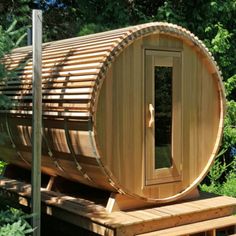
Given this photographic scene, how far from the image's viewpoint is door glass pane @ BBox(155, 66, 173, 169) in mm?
5609

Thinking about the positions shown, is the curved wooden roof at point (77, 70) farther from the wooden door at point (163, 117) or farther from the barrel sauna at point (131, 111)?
the wooden door at point (163, 117)

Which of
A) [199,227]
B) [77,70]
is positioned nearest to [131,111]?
[77,70]

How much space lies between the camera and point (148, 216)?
5.18 metres

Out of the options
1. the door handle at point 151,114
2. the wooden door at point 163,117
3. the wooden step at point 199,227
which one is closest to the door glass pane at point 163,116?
the wooden door at point 163,117

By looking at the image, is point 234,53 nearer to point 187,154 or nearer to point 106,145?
point 187,154

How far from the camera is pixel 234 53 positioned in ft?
35.0

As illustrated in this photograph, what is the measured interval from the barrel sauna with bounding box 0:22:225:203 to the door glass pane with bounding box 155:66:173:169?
11mm

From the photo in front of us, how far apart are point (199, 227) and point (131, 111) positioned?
4.74 feet

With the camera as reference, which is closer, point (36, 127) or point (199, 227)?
point (36, 127)

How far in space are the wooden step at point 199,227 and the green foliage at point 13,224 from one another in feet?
4.02

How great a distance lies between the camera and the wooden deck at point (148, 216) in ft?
16.5

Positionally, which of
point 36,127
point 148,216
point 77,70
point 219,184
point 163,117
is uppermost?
point 77,70

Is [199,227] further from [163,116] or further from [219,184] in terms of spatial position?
[219,184]

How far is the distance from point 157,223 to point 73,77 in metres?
1.75
